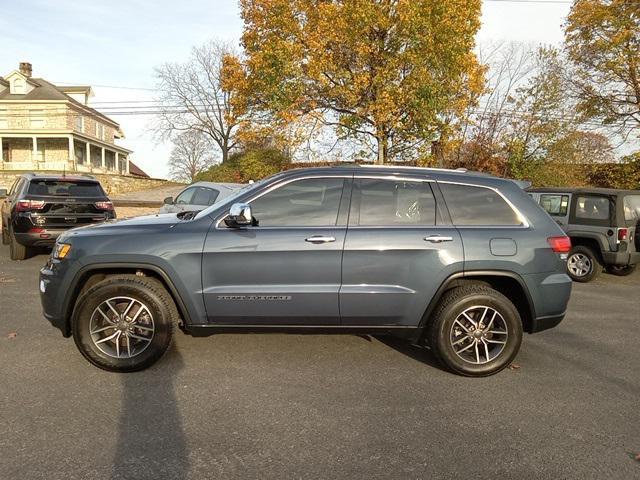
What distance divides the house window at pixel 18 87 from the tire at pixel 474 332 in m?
47.8

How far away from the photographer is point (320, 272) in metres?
3.76

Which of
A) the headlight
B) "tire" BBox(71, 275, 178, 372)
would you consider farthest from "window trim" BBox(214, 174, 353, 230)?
the headlight

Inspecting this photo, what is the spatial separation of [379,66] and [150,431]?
55.1 feet

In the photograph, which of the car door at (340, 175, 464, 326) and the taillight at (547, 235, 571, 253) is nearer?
the car door at (340, 175, 464, 326)

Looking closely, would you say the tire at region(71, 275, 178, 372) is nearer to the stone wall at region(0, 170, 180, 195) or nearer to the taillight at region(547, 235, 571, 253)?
the taillight at region(547, 235, 571, 253)

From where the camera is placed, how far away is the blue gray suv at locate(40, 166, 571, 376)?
Answer: 12.3 feet

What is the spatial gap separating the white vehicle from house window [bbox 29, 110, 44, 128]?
36.8m

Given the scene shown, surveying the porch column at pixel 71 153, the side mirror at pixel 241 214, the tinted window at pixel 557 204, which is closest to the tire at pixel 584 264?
A: the tinted window at pixel 557 204

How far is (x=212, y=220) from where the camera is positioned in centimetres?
387

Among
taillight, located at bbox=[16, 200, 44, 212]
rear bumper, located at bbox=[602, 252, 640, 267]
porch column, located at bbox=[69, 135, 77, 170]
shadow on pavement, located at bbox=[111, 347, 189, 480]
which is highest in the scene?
porch column, located at bbox=[69, 135, 77, 170]

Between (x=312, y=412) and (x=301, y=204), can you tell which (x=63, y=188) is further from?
(x=312, y=412)

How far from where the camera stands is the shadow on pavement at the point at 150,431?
8.23 feet

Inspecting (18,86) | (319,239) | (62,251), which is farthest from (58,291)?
→ (18,86)

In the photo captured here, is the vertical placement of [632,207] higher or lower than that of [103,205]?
higher
